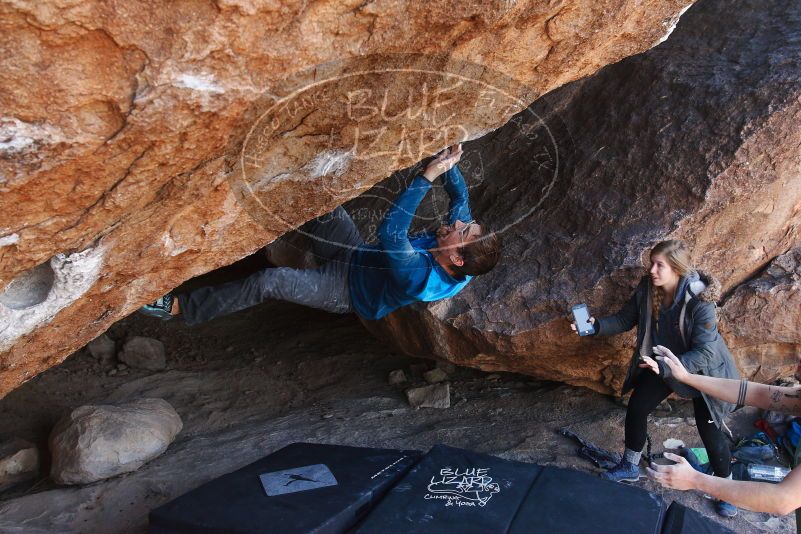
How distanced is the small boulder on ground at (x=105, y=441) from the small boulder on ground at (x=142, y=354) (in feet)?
2.92

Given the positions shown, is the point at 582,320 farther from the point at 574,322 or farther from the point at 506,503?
the point at 506,503

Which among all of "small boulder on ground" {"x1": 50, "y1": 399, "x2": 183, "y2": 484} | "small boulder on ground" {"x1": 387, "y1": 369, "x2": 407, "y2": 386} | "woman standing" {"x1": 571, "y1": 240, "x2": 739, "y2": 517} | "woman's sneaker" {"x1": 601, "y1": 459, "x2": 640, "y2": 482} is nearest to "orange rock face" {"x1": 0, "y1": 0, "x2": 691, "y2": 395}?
"small boulder on ground" {"x1": 50, "y1": 399, "x2": 183, "y2": 484}

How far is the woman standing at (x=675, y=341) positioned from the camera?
10.8 feet

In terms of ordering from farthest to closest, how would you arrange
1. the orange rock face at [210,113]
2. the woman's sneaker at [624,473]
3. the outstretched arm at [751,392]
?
the woman's sneaker at [624,473], the outstretched arm at [751,392], the orange rock face at [210,113]

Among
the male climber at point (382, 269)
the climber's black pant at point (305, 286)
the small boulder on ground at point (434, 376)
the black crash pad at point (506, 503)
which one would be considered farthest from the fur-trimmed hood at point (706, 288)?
the small boulder on ground at point (434, 376)

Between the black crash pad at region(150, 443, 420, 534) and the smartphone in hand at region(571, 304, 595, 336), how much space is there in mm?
1058

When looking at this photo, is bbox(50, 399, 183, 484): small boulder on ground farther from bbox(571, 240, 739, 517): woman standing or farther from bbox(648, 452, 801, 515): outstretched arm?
bbox(648, 452, 801, 515): outstretched arm

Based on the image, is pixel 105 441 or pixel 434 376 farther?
pixel 434 376

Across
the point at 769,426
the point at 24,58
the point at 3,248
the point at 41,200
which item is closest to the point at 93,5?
the point at 24,58

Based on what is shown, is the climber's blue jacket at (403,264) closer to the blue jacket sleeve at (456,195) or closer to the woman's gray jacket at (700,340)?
the blue jacket sleeve at (456,195)

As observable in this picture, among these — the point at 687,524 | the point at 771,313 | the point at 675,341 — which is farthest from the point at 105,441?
the point at 771,313

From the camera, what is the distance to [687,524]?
2.50m

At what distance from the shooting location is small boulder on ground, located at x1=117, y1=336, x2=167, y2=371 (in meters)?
4.78

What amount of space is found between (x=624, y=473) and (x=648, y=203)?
137cm
